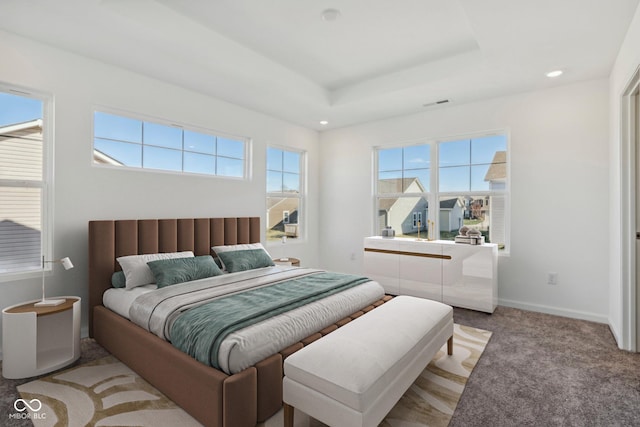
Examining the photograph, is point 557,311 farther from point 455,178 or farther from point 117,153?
point 117,153

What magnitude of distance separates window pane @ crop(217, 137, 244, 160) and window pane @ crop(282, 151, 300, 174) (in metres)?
0.84

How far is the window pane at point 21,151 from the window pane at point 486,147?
15.4ft

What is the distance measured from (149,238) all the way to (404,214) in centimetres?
339

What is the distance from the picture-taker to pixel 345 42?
3.15m

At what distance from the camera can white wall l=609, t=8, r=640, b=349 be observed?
2.54 meters

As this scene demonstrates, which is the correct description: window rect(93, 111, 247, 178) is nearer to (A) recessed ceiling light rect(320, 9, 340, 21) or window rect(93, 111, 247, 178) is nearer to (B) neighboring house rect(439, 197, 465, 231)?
(A) recessed ceiling light rect(320, 9, 340, 21)

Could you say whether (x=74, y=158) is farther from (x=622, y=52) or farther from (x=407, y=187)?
(x=622, y=52)

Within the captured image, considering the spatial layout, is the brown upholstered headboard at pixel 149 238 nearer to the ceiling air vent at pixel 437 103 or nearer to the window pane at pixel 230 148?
the window pane at pixel 230 148

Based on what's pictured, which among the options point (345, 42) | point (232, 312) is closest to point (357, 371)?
point (232, 312)

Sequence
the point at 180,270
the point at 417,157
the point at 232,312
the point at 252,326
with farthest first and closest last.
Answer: the point at 417,157
the point at 180,270
the point at 232,312
the point at 252,326

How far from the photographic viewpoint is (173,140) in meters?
3.77

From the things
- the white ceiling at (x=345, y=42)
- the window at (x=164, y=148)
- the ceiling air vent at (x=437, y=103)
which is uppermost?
the white ceiling at (x=345, y=42)

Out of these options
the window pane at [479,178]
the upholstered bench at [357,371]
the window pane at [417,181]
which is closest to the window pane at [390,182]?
the window pane at [417,181]

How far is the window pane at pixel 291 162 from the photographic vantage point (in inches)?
203
